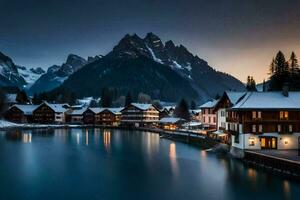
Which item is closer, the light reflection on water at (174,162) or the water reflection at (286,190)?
the water reflection at (286,190)

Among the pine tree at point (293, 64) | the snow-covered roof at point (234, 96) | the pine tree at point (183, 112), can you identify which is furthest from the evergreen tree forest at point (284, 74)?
the pine tree at point (183, 112)

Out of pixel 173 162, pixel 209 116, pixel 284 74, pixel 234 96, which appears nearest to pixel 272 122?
pixel 234 96

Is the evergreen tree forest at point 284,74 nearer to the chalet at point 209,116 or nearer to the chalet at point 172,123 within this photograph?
the chalet at point 209,116

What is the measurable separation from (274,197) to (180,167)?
22.4 meters

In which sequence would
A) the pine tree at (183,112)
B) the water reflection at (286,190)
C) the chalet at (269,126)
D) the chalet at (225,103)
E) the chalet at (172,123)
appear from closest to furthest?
the water reflection at (286,190) < the chalet at (269,126) < the chalet at (225,103) < the chalet at (172,123) < the pine tree at (183,112)

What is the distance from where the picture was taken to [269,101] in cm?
6856

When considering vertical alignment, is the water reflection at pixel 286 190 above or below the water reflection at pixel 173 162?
below

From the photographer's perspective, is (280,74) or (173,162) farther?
(280,74)

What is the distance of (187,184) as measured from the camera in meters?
50.0

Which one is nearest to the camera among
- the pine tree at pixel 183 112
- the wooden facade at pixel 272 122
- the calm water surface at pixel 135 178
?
the calm water surface at pixel 135 178

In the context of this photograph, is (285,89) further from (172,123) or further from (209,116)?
(172,123)

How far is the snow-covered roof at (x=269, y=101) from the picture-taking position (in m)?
66.9

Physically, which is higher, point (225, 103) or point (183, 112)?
point (225, 103)

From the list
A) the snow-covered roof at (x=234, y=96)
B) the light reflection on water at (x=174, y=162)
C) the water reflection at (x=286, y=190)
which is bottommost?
the water reflection at (x=286, y=190)
